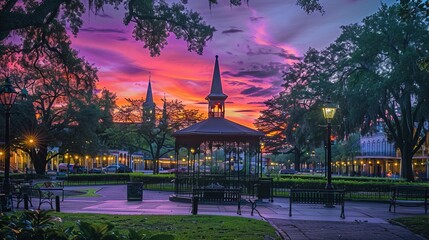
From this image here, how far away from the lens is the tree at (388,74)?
3194 cm

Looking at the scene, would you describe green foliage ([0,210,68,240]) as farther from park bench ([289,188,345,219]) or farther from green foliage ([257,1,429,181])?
green foliage ([257,1,429,181])

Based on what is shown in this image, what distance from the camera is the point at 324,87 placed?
45.0 meters

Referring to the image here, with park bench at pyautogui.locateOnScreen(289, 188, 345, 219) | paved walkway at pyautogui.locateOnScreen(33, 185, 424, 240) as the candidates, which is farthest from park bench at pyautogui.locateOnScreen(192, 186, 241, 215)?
park bench at pyautogui.locateOnScreen(289, 188, 345, 219)

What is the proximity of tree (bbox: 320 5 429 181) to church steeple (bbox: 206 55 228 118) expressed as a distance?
39.0 feet

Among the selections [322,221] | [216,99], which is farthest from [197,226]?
[216,99]

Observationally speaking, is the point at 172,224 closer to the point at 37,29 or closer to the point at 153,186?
the point at 37,29

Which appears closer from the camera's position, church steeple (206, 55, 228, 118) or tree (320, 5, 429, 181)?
church steeple (206, 55, 228, 118)

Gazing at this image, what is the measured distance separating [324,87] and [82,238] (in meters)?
41.9

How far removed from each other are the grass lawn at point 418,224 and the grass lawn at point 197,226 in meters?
4.38

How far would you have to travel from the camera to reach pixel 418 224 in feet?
50.0

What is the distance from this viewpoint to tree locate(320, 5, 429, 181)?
1257 inches

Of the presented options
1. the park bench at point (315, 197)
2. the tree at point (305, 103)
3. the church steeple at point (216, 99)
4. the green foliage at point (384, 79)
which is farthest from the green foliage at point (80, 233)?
the tree at point (305, 103)

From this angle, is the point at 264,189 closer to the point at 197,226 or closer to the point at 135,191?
the point at 135,191

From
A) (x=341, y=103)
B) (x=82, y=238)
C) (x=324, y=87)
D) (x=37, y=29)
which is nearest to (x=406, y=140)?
(x=341, y=103)
